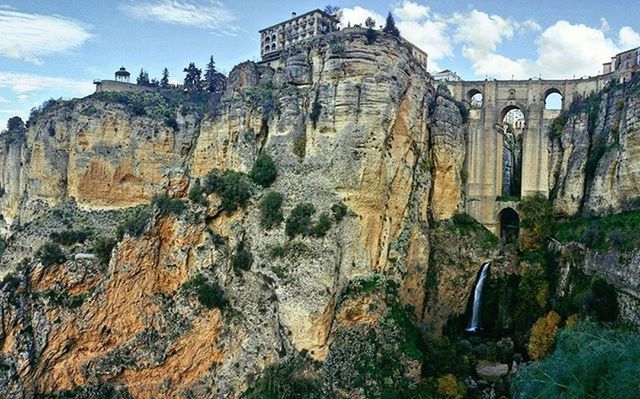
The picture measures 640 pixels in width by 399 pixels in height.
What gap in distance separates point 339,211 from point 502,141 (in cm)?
1612

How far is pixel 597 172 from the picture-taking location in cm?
3575

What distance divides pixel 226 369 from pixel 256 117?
49.7ft

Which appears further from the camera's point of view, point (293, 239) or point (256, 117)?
point (256, 117)

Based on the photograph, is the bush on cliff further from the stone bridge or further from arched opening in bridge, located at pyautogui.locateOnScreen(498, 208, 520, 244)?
the stone bridge

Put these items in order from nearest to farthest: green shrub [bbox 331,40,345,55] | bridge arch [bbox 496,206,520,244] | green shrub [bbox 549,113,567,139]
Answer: green shrub [bbox 331,40,345,55] → green shrub [bbox 549,113,567,139] → bridge arch [bbox 496,206,520,244]

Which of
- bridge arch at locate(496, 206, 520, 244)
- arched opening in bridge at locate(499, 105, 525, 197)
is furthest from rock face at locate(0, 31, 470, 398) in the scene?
arched opening in bridge at locate(499, 105, 525, 197)

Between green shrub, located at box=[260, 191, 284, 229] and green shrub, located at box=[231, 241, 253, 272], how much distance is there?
1.72 meters

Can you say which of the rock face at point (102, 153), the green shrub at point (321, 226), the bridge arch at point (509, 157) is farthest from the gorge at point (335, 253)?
→ the bridge arch at point (509, 157)

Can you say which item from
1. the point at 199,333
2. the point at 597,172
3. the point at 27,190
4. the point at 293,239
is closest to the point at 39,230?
the point at 27,190

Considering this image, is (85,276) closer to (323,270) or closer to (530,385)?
(323,270)

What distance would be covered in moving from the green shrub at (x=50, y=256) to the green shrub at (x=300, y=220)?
12.5 m

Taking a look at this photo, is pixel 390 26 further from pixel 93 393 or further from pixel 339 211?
pixel 93 393

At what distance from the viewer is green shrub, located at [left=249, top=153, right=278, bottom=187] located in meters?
32.2

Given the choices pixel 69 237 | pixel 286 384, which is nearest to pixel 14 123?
pixel 69 237
